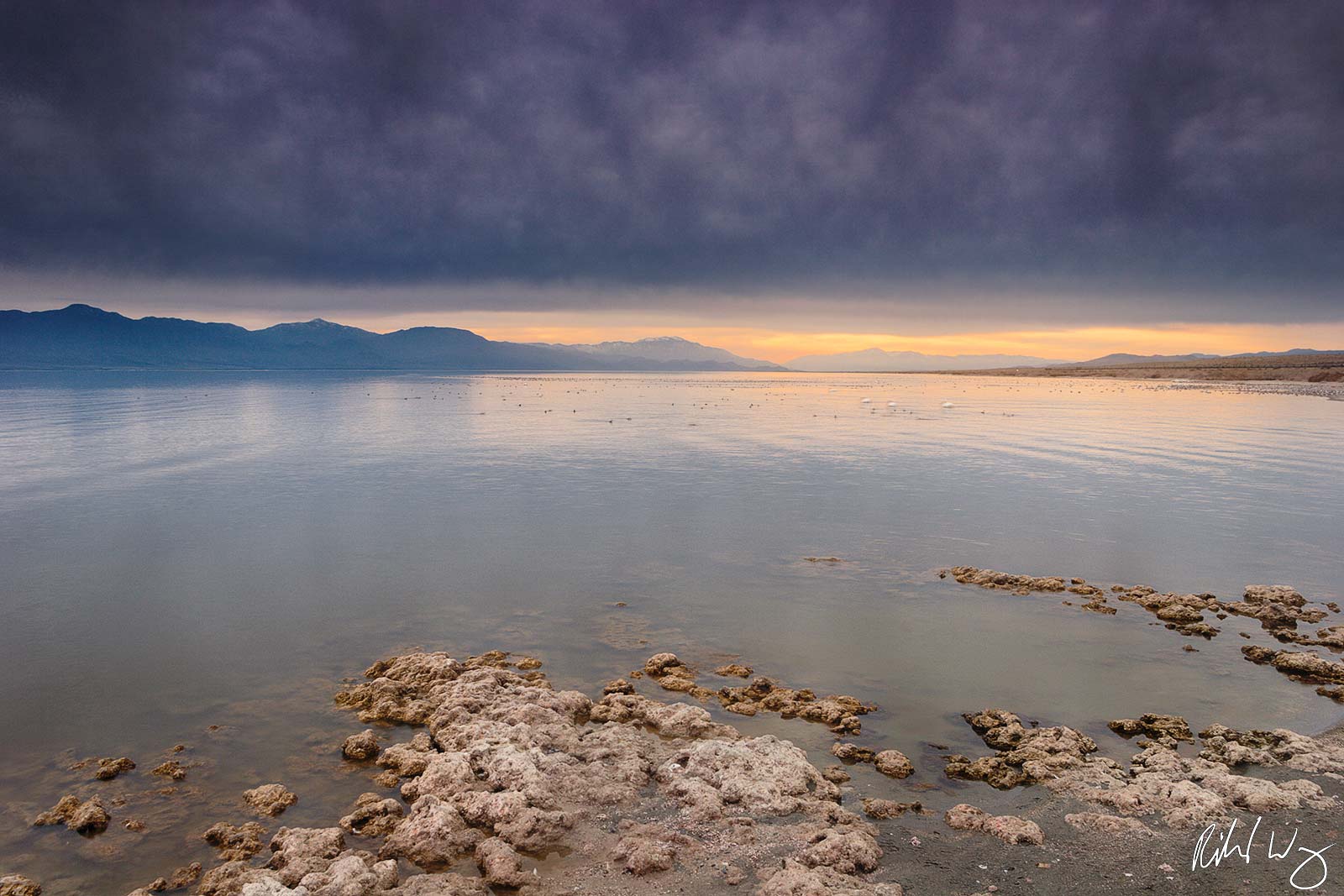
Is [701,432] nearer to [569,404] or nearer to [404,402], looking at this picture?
[569,404]

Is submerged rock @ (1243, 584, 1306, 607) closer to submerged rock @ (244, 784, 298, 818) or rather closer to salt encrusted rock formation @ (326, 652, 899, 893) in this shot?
salt encrusted rock formation @ (326, 652, 899, 893)

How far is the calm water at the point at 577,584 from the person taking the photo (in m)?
8.03

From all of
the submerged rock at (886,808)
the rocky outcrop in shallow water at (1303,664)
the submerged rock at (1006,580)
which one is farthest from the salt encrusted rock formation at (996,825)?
the submerged rock at (1006,580)

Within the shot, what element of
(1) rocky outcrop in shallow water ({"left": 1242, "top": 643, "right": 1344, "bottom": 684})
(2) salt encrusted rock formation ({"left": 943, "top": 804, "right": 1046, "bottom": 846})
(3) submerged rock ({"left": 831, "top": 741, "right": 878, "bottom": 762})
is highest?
(1) rocky outcrop in shallow water ({"left": 1242, "top": 643, "right": 1344, "bottom": 684})

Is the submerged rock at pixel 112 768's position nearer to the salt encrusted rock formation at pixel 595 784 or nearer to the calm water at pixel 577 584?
the calm water at pixel 577 584

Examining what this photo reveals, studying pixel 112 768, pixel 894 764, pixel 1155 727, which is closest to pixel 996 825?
pixel 894 764

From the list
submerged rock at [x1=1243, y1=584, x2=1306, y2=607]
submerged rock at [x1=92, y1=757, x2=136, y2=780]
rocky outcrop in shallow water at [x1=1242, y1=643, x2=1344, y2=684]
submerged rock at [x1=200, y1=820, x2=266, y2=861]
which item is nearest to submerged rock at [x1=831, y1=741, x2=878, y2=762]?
submerged rock at [x1=200, y1=820, x2=266, y2=861]
